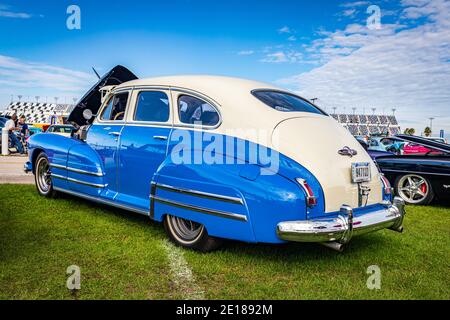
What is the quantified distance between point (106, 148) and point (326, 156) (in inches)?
114

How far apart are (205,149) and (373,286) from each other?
200 centimetres

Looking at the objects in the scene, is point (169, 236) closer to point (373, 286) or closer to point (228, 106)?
point (228, 106)

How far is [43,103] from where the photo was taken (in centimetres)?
9262

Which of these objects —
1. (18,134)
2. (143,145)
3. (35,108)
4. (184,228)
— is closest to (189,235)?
(184,228)

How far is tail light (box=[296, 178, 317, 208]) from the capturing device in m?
3.51

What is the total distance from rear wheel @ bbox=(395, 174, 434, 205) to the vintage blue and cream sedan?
3.37 m

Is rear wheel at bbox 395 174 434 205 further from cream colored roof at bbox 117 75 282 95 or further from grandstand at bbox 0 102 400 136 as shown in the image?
grandstand at bbox 0 102 400 136

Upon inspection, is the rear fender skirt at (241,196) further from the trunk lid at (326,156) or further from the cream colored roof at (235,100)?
the cream colored roof at (235,100)

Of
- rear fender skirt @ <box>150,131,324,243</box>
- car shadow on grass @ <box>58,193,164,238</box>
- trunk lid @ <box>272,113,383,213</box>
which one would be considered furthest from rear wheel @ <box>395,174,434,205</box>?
car shadow on grass @ <box>58,193,164,238</box>

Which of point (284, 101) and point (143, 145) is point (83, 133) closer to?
point (143, 145)

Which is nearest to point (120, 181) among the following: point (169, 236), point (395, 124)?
point (169, 236)

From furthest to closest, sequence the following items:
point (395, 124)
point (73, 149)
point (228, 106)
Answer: point (395, 124) → point (73, 149) → point (228, 106)

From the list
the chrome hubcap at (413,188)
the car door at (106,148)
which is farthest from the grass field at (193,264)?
the chrome hubcap at (413,188)

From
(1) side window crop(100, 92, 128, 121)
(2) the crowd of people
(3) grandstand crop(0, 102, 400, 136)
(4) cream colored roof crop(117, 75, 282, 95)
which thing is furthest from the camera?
(3) grandstand crop(0, 102, 400, 136)
